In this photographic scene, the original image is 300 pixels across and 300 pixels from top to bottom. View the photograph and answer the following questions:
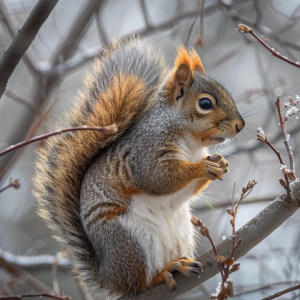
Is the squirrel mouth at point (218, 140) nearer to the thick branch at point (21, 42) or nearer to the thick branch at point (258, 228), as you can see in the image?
the thick branch at point (258, 228)

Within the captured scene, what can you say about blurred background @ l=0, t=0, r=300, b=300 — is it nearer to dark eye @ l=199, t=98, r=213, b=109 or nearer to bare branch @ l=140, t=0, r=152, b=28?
bare branch @ l=140, t=0, r=152, b=28

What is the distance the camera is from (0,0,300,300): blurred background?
115 inches

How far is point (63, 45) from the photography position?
336cm

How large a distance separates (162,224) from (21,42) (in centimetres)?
112

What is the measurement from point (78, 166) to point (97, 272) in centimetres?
57

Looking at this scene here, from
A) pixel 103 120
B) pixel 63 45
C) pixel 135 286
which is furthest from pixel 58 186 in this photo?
pixel 63 45

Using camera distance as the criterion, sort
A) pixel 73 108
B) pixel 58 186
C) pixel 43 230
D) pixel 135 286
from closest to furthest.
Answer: pixel 135 286 < pixel 58 186 < pixel 73 108 < pixel 43 230

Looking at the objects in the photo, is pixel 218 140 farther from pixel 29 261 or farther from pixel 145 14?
pixel 29 261

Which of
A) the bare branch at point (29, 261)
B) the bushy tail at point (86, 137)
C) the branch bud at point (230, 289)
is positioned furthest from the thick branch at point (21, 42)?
the bare branch at point (29, 261)

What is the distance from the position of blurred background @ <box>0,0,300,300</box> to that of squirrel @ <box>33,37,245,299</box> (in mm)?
227

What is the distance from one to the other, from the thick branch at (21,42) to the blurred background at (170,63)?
2.63ft

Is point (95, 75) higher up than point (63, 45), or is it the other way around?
point (63, 45)

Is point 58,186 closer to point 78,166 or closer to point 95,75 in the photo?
point 78,166

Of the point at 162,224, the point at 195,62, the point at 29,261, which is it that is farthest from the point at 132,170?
the point at 29,261
